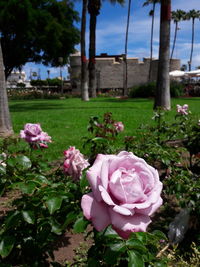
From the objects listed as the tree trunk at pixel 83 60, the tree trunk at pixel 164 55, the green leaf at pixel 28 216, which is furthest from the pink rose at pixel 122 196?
the tree trunk at pixel 83 60

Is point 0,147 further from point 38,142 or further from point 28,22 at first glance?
point 28,22

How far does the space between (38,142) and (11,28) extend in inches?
1056

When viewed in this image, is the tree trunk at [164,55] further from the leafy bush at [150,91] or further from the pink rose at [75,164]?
the leafy bush at [150,91]

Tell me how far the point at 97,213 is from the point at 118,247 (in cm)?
11

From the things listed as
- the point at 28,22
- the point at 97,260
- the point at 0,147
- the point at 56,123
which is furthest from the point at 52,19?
the point at 97,260

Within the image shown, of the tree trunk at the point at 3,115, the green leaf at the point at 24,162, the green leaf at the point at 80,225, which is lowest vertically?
the tree trunk at the point at 3,115

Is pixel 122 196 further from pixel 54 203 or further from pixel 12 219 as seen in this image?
pixel 12 219

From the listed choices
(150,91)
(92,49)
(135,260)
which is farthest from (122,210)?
(150,91)

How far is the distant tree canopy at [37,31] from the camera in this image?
1030 inches

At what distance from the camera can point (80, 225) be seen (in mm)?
1055

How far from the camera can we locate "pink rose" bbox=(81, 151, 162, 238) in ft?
3.02

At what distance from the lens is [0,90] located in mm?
7180

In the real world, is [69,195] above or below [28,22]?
below

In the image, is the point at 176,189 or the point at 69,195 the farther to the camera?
the point at 176,189
